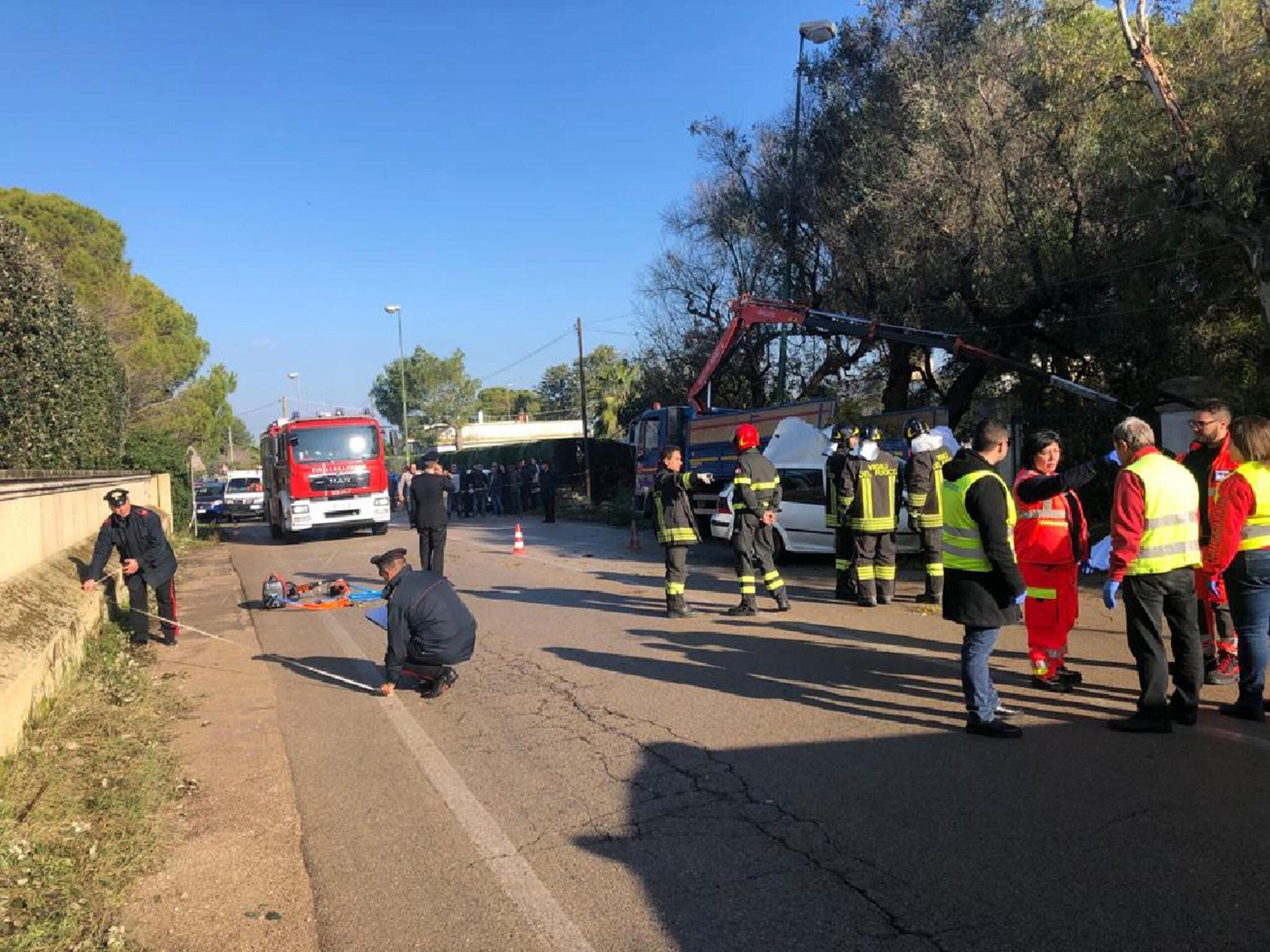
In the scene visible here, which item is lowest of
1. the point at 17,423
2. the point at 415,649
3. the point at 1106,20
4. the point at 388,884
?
the point at 388,884

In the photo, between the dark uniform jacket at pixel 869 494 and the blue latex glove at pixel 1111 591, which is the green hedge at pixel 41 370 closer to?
the dark uniform jacket at pixel 869 494

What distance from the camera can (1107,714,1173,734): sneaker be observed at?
5.27 m

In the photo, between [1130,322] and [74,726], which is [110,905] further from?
[1130,322]

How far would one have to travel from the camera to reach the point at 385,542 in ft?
71.1

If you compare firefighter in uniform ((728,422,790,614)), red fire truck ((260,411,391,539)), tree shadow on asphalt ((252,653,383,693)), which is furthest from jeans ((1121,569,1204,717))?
red fire truck ((260,411,391,539))

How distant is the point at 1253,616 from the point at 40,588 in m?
9.41

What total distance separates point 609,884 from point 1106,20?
19.6 meters

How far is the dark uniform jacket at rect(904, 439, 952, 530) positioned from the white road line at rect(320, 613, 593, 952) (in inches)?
233

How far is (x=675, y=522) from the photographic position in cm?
969

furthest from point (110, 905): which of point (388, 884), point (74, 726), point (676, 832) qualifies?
point (74, 726)

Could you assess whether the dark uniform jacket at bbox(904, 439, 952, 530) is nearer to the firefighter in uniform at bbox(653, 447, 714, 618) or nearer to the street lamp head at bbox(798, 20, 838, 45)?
the firefighter in uniform at bbox(653, 447, 714, 618)

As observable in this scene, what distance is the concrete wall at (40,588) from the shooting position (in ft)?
19.4

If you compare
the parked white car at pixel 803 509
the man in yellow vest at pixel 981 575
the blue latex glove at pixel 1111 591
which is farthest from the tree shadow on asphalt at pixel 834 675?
the parked white car at pixel 803 509

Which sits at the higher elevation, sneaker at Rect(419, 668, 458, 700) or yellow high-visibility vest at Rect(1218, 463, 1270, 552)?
yellow high-visibility vest at Rect(1218, 463, 1270, 552)
